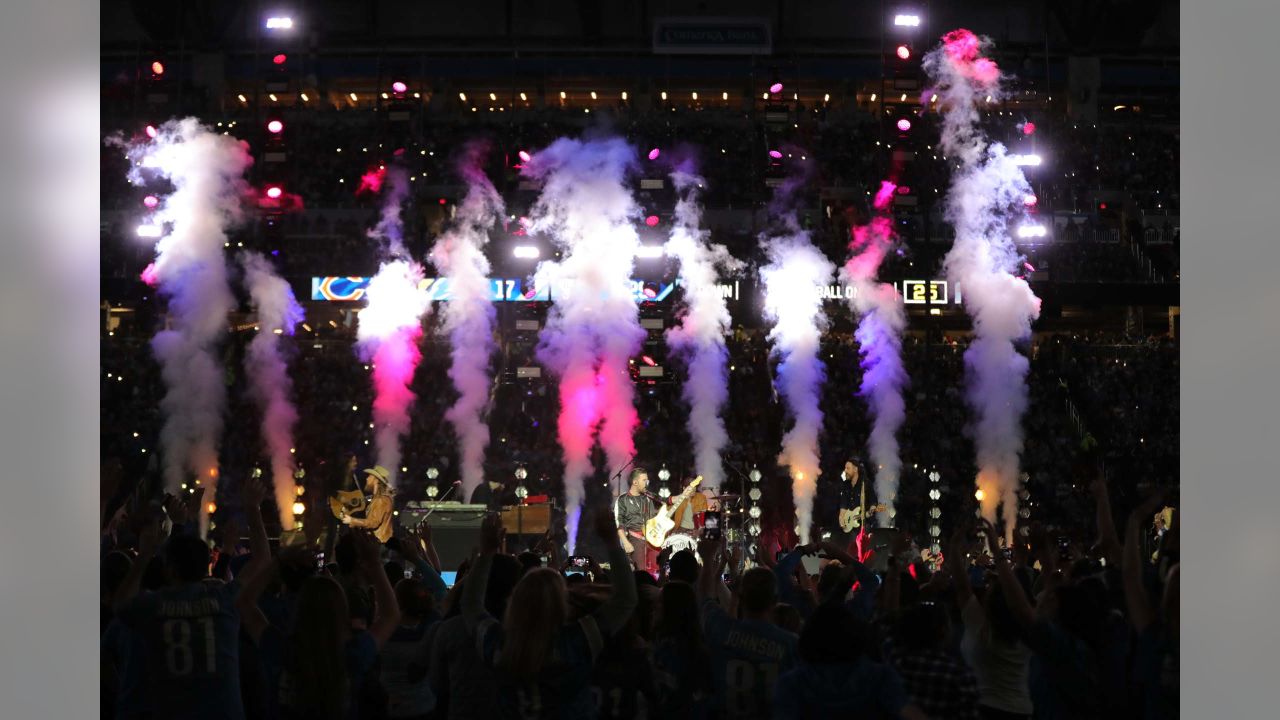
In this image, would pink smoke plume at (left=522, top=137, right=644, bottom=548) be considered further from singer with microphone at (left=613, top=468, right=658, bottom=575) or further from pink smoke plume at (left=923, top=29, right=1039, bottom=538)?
pink smoke plume at (left=923, top=29, right=1039, bottom=538)

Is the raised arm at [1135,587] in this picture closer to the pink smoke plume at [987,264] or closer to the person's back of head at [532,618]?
the person's back of head at [532,618]

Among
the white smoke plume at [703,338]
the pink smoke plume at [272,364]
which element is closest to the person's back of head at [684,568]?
the white smoke plume at [703,338]

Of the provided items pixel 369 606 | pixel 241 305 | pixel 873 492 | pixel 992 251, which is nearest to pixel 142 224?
pixel 241 305

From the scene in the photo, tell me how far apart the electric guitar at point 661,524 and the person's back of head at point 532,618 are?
1545cm

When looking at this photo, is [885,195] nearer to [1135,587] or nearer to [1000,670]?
[1000,670]

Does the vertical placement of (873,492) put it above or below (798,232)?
below

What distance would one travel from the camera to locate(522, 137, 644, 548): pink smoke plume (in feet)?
89.2

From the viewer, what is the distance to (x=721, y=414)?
28.3 meters

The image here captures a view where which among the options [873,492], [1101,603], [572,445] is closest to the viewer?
[1101,603]

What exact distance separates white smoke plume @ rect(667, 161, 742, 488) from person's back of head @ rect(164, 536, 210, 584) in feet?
68.0

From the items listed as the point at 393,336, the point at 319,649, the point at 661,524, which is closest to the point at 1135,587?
the point at 319,649
